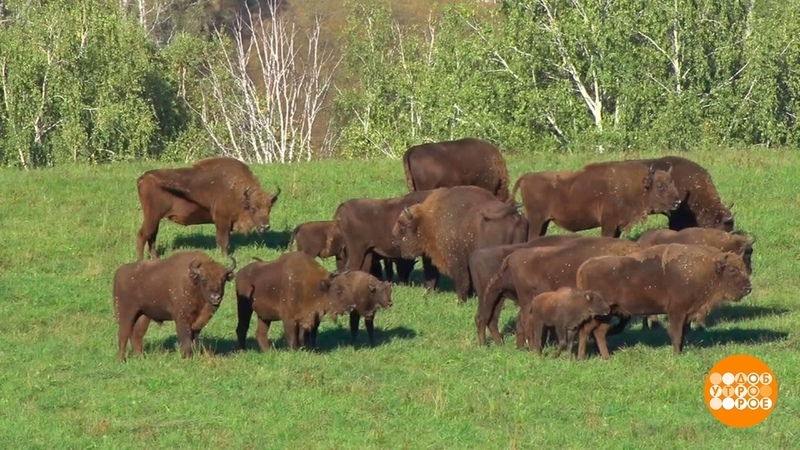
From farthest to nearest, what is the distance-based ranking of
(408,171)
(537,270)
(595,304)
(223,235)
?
(408,171), (223,235), (537,270), (595,304)

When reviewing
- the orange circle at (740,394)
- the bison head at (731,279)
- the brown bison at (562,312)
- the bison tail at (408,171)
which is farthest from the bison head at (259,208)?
the orange circle at (740,394)

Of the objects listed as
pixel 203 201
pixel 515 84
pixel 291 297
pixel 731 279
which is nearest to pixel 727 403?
pixel 731 279

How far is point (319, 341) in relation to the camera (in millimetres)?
18234

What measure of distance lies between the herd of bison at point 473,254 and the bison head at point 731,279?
0.05 feet

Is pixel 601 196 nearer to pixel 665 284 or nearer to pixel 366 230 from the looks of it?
pixel 366 230

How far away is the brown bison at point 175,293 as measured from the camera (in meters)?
16.6

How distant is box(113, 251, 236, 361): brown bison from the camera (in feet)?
54.5

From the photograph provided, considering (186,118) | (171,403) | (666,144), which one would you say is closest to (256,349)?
(171,403)

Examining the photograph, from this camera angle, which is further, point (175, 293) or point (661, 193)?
point (661, 193)

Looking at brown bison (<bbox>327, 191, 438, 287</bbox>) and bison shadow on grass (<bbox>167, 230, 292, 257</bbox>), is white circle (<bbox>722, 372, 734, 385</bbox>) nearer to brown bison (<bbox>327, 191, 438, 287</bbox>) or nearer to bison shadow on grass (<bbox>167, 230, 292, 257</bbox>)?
brown bison (<bbox>327, 191, 438, 287</bbox>)

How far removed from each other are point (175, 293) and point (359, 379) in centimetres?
233

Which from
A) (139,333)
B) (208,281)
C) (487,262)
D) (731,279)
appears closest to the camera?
(208,281)

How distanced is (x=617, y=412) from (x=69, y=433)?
500 centimetres

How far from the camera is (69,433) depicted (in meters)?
13.9
